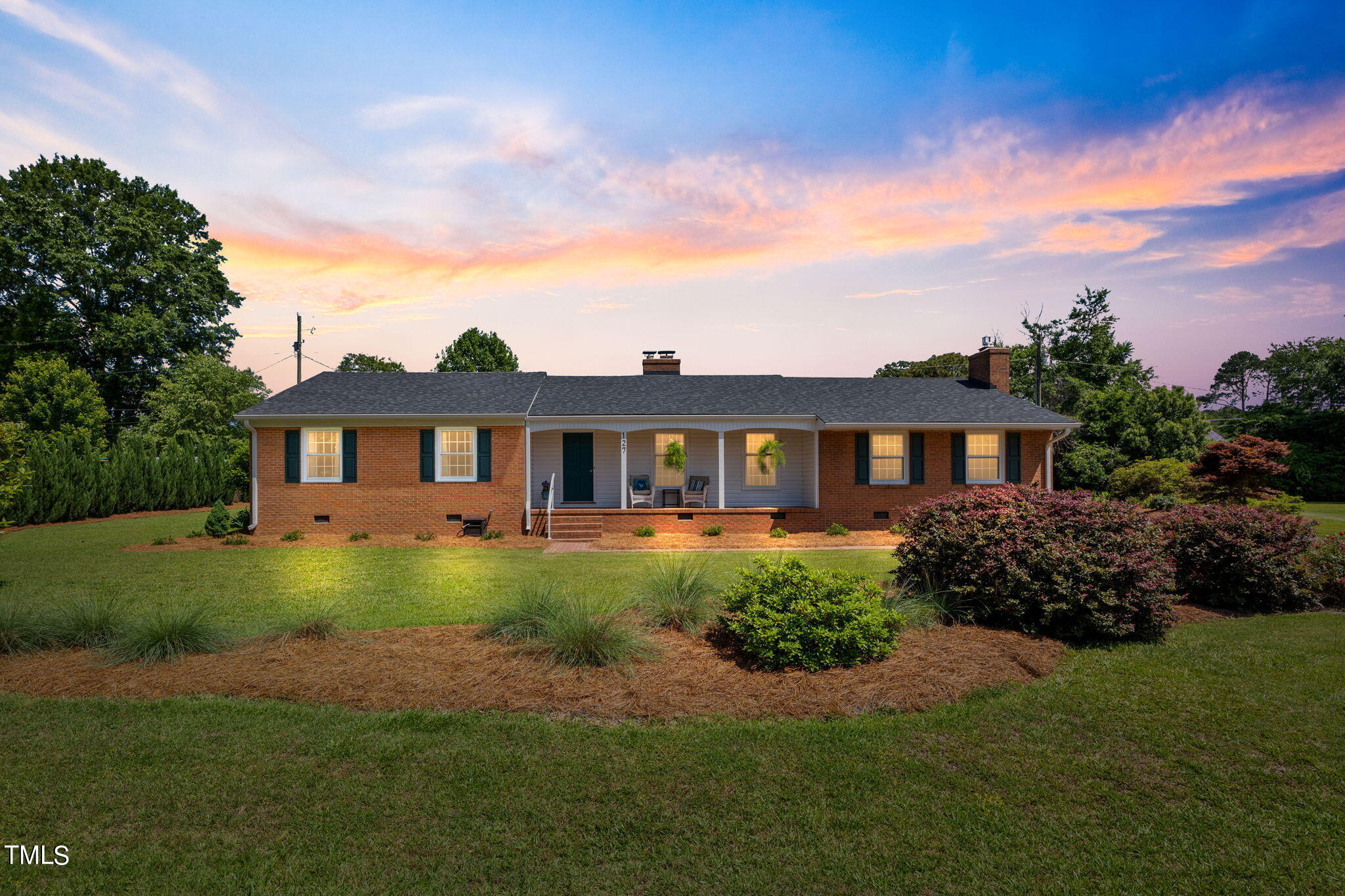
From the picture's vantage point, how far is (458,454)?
17.2 metres

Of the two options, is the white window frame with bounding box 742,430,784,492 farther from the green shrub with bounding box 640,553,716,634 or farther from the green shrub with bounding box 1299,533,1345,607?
the green shrub with bounding box 1299,533,1345,607

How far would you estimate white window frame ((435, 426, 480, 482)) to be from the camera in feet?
56.1

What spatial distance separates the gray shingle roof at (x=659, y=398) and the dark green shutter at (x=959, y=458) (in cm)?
65

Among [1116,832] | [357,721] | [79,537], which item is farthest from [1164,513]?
[79,537]

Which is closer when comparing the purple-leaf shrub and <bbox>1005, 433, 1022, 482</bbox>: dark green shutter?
the purple-leaf shrub

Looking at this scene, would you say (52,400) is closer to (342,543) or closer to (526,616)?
(342,543)

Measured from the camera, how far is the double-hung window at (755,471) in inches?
747

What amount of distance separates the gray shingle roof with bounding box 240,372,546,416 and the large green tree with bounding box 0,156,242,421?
17.9m

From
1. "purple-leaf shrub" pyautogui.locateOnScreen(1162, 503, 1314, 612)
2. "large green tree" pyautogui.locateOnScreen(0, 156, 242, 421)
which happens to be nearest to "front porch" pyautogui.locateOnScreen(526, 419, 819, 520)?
"purple-leaf shrub" pyautogui.locateOnScreen(1162, 503, 1314, 612)

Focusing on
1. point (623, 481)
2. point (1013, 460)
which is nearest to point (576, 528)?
point (623, 481)

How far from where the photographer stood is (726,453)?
1914 centimetres

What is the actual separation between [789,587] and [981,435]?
14.7m

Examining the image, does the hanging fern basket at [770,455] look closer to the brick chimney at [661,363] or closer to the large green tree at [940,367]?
the brick chimney at [661,363]

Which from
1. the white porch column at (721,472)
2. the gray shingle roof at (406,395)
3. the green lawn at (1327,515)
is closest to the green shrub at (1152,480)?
the green lawn at (1327,515)
